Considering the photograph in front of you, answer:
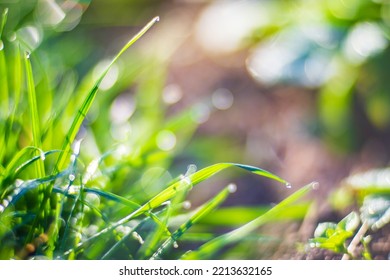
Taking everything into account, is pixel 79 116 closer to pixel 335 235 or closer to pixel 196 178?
pixel 196 178

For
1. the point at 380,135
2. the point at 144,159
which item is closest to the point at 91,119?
the point at 144,159

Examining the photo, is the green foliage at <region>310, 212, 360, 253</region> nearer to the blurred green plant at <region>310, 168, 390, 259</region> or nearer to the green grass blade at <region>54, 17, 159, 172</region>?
the blurred green plant at <region>310, 168, 390, 259</region>

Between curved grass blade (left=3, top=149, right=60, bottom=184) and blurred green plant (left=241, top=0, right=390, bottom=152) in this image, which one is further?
blurred green plant (left=241, top=0, right=390, bottom=152)

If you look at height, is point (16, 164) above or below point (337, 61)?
above

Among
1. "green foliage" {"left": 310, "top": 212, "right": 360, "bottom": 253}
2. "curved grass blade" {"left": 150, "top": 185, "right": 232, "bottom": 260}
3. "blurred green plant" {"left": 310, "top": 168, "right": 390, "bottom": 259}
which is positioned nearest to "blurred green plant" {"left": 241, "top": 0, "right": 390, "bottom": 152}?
"blurred green plant" {"left": 310, "top": 168, "right": 390, "bottom": 259}

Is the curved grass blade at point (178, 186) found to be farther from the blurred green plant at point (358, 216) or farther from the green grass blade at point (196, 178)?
the blurred green plant at point (358, 216)

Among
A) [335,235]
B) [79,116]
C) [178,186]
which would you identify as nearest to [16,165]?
[79,116]

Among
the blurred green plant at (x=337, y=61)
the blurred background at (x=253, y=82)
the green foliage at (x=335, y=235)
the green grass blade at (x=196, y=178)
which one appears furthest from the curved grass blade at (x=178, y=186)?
the blurred green plant at (x=337, y=61)
